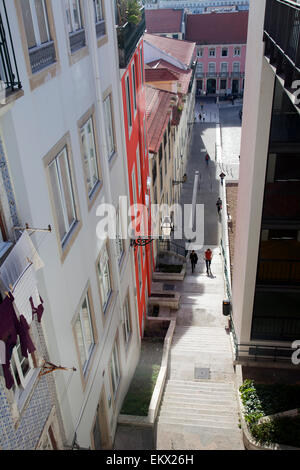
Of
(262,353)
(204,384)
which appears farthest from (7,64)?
(262,353)

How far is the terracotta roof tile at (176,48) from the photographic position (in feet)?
142

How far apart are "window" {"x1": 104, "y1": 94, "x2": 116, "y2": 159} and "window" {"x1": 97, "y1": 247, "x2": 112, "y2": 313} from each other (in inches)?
116

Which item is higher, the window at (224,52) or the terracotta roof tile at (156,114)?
the terracotta roof tile at (156,114)

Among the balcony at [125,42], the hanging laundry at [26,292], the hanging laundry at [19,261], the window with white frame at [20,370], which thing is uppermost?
the balcony at [125,42]

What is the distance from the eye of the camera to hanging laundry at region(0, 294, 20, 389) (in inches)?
191

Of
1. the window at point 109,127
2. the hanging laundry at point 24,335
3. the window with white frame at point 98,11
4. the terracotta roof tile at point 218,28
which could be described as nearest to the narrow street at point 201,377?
the hanging laundry at point 24,335

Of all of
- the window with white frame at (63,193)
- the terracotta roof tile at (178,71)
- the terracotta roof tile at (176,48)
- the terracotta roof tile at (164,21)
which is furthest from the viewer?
the terracotta roof tile at (164,21)

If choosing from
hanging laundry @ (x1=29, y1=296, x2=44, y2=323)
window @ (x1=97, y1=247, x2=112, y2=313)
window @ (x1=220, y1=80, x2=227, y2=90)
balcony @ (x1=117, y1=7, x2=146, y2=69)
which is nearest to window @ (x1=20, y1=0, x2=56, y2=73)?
hanging laundry @ (x1=29, y1=296, x2=44, y2=323)

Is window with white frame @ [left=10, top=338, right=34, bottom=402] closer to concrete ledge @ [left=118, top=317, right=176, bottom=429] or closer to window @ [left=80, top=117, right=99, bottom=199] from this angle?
window @ [left=80, top=117, right=99, bottom=199]

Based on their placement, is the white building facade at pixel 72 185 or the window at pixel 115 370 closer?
the white building facade at pixel 72 185

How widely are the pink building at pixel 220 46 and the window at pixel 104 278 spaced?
6757 centimetres

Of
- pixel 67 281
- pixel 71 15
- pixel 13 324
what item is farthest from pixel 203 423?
pixel 71 15

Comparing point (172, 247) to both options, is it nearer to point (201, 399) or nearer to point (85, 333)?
point (201, 399)

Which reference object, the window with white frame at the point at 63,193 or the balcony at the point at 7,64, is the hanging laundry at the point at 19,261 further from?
the balcony at the point at 7,64
